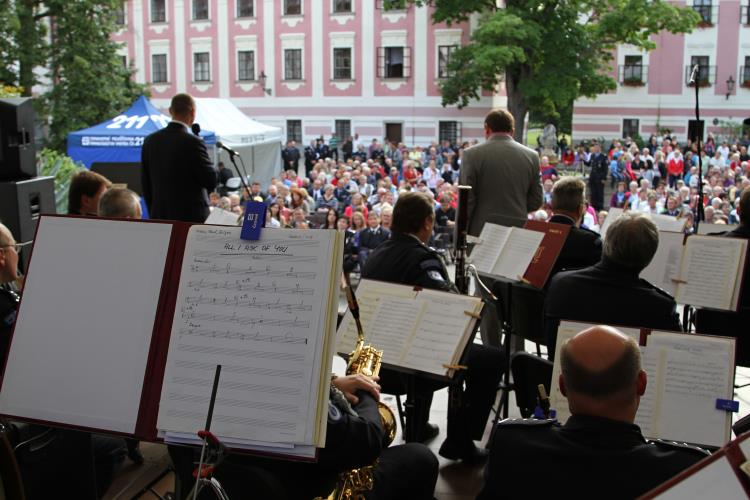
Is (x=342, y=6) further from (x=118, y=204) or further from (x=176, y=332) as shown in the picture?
(x=176, y=332)

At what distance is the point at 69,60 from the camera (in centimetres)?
2159

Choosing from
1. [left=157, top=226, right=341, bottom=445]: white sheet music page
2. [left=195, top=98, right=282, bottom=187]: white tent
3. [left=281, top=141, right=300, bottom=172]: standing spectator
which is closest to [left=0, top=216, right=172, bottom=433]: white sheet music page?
[left=157, top=226, right=341, bottom=445]: white sheet music page

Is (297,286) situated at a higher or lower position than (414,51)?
lower

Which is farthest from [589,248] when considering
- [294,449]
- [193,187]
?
[294,449]

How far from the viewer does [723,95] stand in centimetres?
3008

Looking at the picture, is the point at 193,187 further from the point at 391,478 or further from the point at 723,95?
the point at 723,95

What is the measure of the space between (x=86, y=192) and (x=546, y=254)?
2.57 meters

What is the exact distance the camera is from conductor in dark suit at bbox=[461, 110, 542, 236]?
17.6ft

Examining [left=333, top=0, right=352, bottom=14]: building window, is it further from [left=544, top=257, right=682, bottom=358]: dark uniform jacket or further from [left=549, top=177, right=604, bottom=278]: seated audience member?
[left=544, top=257, right=682, bottom=358]: dark uniform jacket

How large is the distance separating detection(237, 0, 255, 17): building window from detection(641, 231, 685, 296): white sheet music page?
31281 millimetres

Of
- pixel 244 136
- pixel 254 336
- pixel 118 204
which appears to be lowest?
pixel 254 336

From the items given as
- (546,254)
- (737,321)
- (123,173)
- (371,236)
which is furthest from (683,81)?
(546,254)

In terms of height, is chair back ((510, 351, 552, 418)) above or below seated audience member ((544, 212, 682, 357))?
below

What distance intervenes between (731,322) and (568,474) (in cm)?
285
